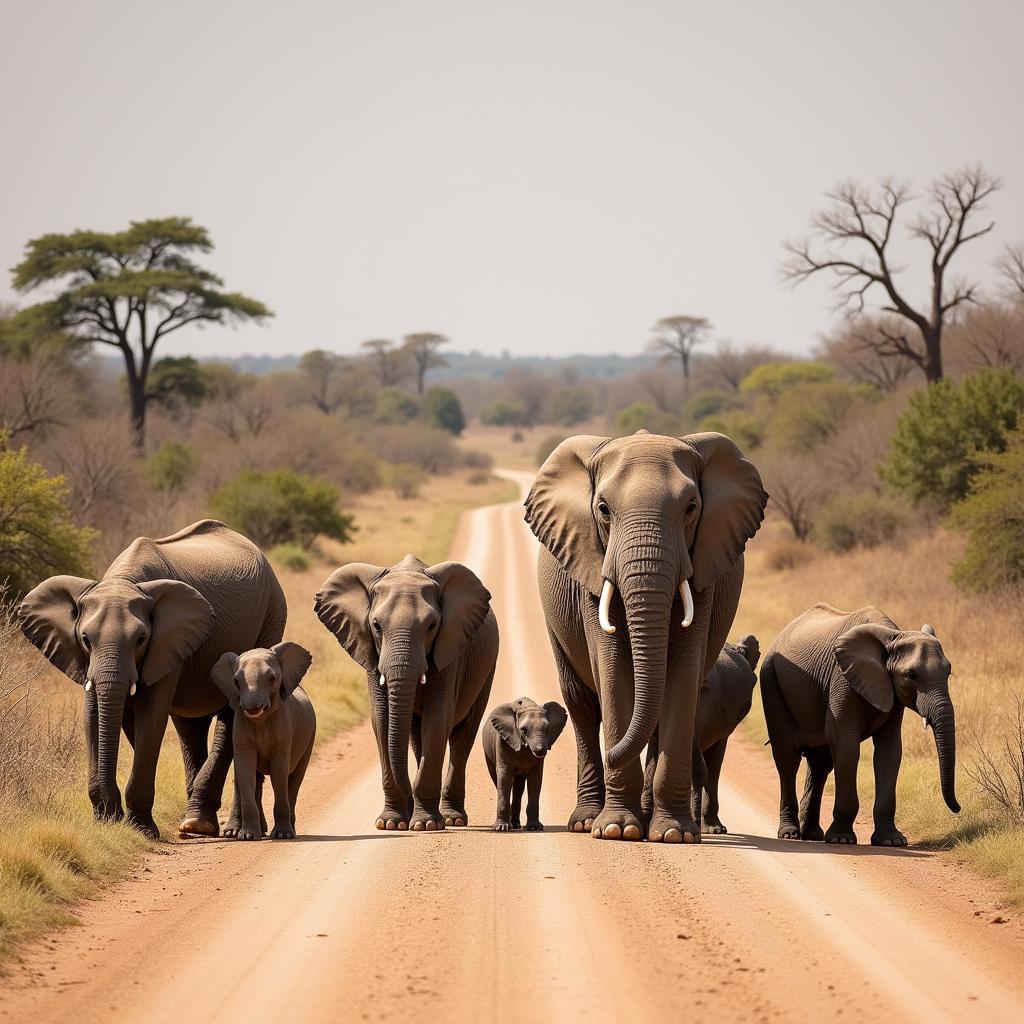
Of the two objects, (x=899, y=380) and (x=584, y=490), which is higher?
(x=899, y=380)

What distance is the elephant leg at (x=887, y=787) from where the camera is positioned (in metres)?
12.7

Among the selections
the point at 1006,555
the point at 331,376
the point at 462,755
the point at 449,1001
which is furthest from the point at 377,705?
the point at 331,376

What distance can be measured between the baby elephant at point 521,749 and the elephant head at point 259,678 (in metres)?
1.90

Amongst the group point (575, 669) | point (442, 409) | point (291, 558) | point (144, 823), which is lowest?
point (144, 823)

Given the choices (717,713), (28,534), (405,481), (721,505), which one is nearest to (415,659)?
(717,713)

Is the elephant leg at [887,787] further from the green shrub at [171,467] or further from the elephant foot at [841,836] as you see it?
the green shrub at [171,467]

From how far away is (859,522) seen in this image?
134 ft

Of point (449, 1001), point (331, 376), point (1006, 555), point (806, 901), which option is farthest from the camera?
point (331, 376)

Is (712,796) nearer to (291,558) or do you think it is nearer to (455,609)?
(455,609)

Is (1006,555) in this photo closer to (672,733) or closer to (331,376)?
(672,733)

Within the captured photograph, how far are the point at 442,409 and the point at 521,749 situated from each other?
4735 inches

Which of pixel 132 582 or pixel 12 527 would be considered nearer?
pixel 132 582

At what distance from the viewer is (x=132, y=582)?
13.4 meters

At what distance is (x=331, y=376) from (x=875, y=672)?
109585mm
